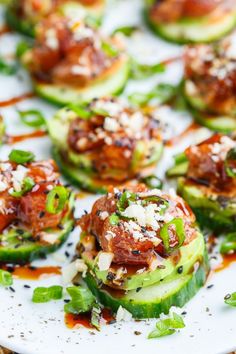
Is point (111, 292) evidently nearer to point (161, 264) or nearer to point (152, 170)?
point (161, 264)

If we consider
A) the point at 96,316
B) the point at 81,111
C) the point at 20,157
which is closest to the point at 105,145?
the point at 81,111

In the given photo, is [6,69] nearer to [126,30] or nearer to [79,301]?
[126,30]

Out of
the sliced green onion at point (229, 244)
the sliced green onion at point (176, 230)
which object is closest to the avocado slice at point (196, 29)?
the sliced green onion at point (229, 244)

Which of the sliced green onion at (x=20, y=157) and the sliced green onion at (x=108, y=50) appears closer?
the sliced green onion at (x=20, y=157)

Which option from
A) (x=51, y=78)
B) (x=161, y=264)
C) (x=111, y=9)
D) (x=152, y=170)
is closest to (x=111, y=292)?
(x=161, y=264)

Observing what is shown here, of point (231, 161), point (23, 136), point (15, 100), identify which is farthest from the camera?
point (15, 100)

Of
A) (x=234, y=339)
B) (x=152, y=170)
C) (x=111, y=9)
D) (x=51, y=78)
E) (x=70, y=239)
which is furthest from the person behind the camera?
(x=111, y=9)

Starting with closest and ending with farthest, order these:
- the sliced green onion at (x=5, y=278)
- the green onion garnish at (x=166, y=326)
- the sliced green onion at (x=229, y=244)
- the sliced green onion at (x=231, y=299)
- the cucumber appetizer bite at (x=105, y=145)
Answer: the green onion garnish at (x=166, y=326) → the sliced green onion at (x=231, y=299) → the sliced green onion at (x=5, y=278) → the sliced green onion at (x=229, y=244) → the cucumber appetizer bite at (x=105, y=145)

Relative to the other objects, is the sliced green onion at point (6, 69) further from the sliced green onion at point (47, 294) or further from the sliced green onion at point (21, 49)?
the sliced green onion at point (47, 294)
